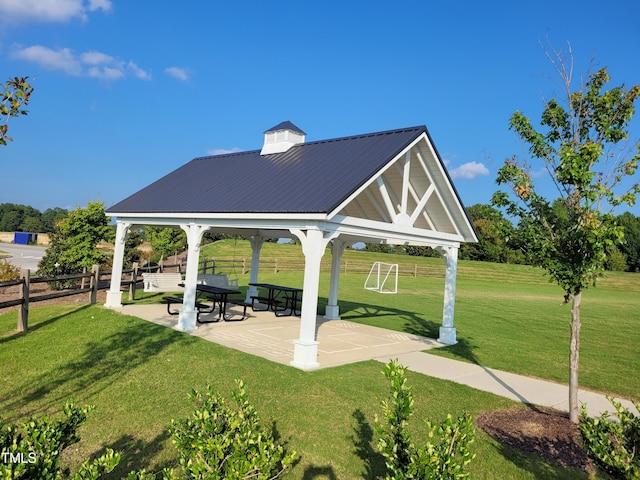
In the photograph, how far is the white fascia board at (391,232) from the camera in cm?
949

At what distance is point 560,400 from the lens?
26.0 feet

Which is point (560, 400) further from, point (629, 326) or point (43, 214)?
point (43, 214)

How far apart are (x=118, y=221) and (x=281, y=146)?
19.2ft

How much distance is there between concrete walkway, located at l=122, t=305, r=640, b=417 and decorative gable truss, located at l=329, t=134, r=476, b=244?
9.20 ft

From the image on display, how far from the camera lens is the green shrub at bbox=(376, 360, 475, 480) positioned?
312cm

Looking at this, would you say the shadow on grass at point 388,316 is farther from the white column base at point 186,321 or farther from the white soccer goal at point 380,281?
the white column base at point 186,321

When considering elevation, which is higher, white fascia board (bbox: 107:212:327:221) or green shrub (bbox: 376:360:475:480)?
white fascia board (bbox: 107:212:327:221)

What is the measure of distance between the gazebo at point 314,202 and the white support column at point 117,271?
3cm

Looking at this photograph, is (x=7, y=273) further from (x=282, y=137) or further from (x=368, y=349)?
(x=368, y=349)

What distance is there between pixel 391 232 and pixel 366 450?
627 cm

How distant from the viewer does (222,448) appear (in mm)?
3111

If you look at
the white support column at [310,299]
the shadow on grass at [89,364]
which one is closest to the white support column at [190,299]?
the shadow on grass at [89,364]

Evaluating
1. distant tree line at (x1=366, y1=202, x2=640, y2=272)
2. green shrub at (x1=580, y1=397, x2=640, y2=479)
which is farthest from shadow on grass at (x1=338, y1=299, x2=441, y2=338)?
distant tree line at (x1=366, y1=202, x2=640, y2=272)

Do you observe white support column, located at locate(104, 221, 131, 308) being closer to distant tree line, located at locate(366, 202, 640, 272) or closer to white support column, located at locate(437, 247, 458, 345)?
white support column, located at locate(437, 247, 458, 345)
